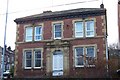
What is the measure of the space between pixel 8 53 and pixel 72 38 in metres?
38.7

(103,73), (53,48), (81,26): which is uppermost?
(81,26)

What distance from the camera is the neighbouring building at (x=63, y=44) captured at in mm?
28656

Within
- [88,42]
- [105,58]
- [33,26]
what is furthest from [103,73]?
[33,26]

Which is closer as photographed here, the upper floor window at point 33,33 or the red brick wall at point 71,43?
the red brick wall at point 71,43

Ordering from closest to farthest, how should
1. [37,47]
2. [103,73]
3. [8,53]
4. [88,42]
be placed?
1. [103,73]
2. [88,42]
3. [37,47]
4. [8,53]

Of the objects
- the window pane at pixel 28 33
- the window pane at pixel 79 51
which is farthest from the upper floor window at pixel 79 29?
the window pane at pixel 28 33

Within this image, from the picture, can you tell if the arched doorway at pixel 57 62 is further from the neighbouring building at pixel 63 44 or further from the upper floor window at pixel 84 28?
the upper floor window at pixel 84 28

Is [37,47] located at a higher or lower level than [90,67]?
higher

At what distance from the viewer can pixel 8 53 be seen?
215ft

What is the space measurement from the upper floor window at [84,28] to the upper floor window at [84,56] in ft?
5.28

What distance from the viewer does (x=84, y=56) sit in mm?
28594

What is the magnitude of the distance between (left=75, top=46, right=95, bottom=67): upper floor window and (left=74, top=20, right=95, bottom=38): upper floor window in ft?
5.28

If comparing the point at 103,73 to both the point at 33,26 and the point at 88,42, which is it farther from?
the point at 33,26

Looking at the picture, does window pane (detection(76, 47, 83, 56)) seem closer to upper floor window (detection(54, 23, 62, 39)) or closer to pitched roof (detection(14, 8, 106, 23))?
upper floor window (detection(54, 23, 62, 39))
